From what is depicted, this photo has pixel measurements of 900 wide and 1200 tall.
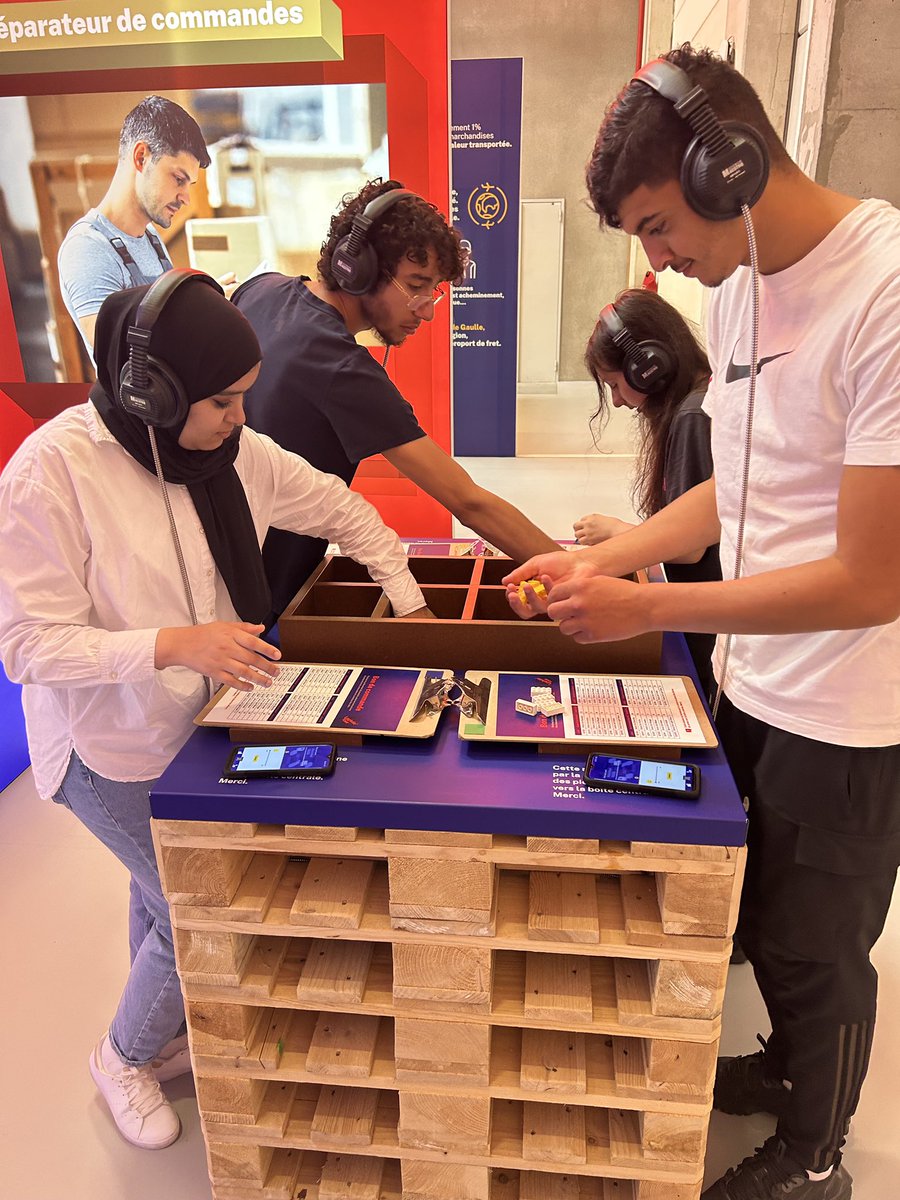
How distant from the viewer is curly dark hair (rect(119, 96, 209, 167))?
11.8 feet

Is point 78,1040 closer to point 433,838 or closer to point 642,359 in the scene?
point 433,838

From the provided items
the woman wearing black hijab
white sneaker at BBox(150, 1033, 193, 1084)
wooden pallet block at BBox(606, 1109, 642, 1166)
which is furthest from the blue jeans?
wooden pallet block at BBox(606, 1109, 642, 1166)

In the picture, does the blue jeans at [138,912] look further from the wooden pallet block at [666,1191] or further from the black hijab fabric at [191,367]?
the wooden pallet block at [666,1191]

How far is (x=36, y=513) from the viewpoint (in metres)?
1.40

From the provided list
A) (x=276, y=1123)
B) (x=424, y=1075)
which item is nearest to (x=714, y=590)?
(x=424, y=1075)

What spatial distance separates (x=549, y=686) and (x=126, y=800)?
2.61ft

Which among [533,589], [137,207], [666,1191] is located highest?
[137,207]

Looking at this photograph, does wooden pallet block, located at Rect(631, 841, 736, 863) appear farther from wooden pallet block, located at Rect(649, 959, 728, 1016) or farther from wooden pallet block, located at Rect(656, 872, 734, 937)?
wooden pallet block, located at Rect(649, 959, 728, 1016)

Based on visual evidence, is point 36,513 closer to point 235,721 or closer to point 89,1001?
point 235,721

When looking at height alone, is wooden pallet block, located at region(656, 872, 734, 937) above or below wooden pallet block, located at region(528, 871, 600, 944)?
above

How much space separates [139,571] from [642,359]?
48.0 inches

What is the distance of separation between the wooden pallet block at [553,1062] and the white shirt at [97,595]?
0.83 m

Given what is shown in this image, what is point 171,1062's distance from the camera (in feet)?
7.00

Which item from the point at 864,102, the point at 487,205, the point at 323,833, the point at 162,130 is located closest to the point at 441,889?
the point at 323,833
